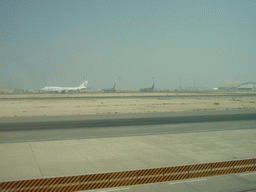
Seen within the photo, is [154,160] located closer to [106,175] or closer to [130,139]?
[106,175]

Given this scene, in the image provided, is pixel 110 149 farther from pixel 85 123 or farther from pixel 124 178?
pixel 85 123

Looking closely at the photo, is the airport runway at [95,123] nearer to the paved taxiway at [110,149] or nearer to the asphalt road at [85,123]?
the asphalt road at [85,123]

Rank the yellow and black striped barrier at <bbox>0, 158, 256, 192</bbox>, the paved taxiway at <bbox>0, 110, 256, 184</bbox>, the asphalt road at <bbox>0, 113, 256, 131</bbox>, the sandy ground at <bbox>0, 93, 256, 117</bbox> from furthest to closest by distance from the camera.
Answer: the sandy ground at <bbox>0, 93, 256, 117</bbox> → the asphalt road at <bbox>0, 113, 256, 131</bbox> → the paved taxiway at <bbox>0, 110, 256, 184</bbox> → the yellow and black striped barrier at <bbox>0, 158, 256, 192</bbox>

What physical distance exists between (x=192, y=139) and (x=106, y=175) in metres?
10.9

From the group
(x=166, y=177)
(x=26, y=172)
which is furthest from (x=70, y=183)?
(x=166, y=177)

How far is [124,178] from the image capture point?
35.1 ft

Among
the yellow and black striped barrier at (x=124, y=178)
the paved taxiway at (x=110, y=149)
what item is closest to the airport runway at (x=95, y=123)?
the paved taxiway at (x=110, y=149)

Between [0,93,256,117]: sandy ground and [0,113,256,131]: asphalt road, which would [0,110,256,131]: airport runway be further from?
[0,93,256,117]: sandy ground

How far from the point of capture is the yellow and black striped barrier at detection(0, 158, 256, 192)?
9.65 m

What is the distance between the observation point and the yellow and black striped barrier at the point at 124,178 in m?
9.65

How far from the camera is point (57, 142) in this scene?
61.2 ft

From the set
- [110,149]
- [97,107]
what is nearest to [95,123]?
[110,149]

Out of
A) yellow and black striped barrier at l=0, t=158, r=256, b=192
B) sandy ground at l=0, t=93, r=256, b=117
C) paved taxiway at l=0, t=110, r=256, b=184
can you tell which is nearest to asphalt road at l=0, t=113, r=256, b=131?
paved taxiway at l=0, t=110, r=256, b=184

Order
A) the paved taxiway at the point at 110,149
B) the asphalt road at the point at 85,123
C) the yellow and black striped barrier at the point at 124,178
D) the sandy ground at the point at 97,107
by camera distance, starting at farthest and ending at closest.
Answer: the sandy ground at the point at 97,107 → the asphalt road at the point at 85,123 → the paved taxiway at the point at 110,149 → the yellow and black striped barrier at the point at 124,178
